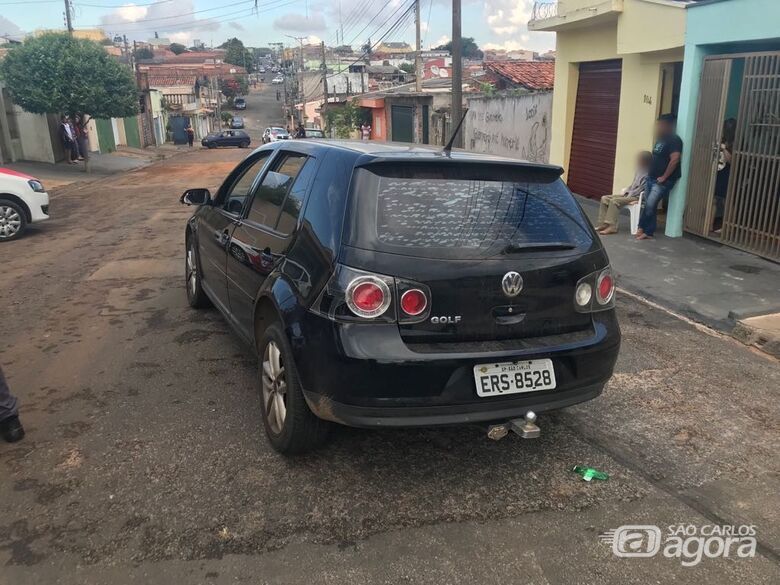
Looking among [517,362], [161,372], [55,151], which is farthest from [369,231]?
[55,151]

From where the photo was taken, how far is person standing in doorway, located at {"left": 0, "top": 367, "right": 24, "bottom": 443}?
355 cm

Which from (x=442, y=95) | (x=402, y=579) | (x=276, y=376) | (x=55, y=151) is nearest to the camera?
(x=402, y=579)

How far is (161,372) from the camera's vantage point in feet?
15.1

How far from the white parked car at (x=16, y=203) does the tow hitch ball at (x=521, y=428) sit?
9.66 metres

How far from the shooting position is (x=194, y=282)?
5.94m

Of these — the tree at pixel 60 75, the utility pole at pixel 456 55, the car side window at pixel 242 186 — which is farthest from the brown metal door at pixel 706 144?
the tree at pixel 60 75

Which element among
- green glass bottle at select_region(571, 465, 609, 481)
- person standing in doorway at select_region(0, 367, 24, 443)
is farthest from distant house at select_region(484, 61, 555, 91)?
person standing in doorway at select_region(0, 367, 24, 443)

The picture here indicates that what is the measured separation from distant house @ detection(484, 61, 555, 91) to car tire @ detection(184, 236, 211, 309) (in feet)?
58.8

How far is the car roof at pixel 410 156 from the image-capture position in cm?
319

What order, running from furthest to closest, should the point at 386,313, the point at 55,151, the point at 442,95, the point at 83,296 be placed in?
the point at 442,95
the point at 55,151
the point at 83,296
the point at 386,313

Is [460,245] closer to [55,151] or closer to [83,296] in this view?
[83,296]

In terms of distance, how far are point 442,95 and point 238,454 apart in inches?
1035

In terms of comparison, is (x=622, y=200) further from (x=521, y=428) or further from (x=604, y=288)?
(x=521, y=428)

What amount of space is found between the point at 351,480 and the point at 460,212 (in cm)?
144
